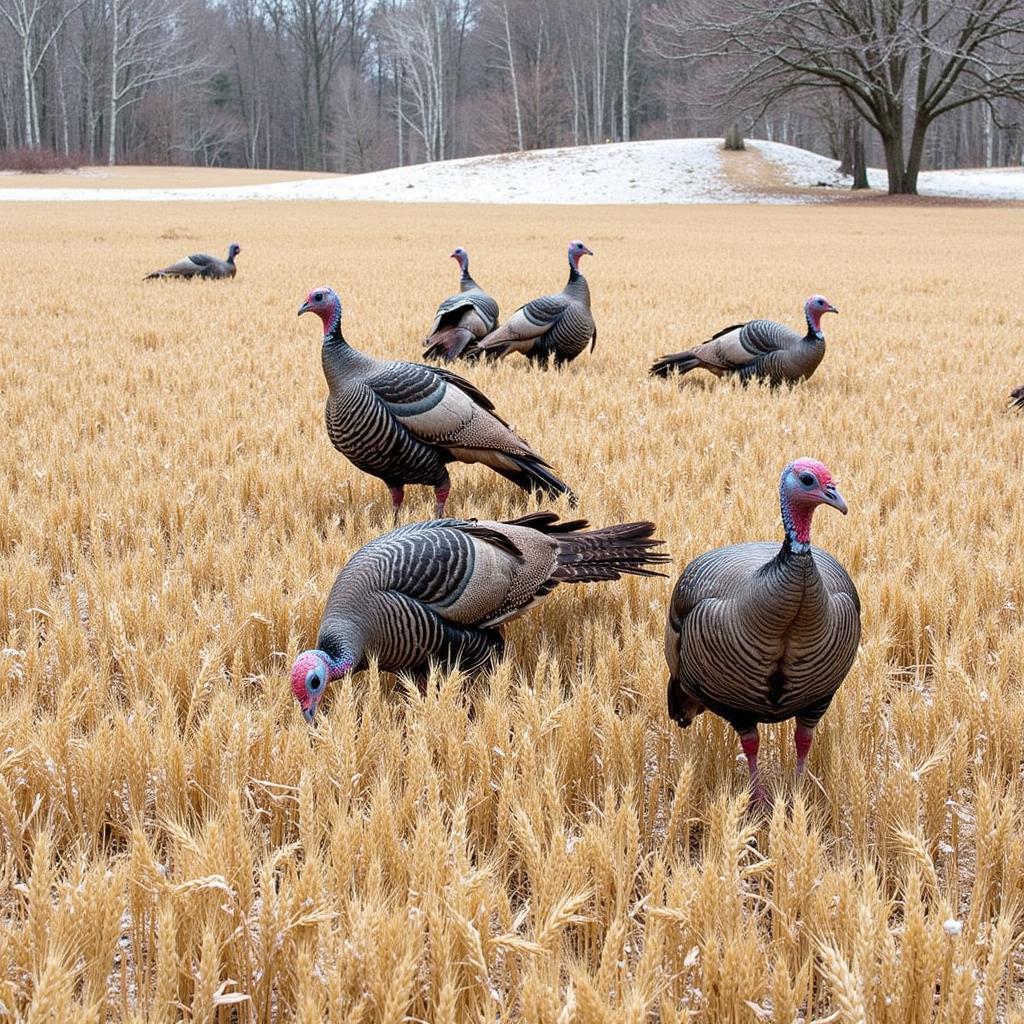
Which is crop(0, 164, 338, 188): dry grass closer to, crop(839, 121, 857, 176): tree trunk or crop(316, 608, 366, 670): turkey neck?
crop(839, 121, 857, 176): tree trunk

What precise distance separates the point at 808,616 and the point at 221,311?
10.5 metres

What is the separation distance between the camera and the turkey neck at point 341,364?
468 centimetres

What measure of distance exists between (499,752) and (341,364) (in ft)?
8.99

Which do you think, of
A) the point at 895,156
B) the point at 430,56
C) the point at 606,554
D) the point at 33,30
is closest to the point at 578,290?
the point at 606,554

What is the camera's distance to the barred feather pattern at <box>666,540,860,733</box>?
206cm

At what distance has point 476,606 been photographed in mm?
2975

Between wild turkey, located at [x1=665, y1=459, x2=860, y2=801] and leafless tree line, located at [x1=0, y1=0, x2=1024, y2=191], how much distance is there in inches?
2085

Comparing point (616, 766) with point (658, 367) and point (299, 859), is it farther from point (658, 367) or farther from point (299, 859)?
point (658, 367)

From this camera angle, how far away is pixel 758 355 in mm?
7617

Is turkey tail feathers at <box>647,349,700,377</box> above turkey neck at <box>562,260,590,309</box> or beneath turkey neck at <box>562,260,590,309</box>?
beneath

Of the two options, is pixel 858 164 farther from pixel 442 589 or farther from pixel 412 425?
pixel 442 589

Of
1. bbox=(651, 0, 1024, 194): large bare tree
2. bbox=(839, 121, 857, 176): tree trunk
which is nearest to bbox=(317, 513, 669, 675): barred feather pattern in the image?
bbox=(651, 0, 1024, 194): large bare tree

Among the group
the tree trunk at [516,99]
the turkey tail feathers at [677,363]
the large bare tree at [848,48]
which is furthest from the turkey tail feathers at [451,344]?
the tree trunk at [516,99]

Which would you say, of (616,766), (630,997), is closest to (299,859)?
(616,766)
